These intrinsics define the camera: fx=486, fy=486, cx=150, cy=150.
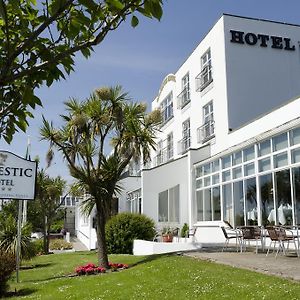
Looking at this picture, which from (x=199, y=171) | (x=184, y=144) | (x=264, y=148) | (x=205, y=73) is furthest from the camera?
(x=184, y=144)

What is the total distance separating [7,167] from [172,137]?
63.7 ft

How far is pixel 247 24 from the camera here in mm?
23312

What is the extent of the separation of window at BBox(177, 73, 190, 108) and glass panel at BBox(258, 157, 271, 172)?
10995 millimetres

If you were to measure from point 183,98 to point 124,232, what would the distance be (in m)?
11.8

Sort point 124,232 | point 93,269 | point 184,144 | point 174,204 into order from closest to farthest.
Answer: point 93,269, point 124,232, point 174,204, point 184,144

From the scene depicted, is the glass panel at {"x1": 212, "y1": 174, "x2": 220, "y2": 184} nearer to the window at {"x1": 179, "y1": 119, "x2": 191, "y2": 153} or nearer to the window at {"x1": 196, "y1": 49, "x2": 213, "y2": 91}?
the window at {"x1": 196, "y1": 49, "x2": 213, "y2": 91}

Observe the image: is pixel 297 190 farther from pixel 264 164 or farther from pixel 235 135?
pixel 235 135

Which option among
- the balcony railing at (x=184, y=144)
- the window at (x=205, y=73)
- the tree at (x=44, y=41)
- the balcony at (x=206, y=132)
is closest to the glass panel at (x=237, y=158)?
the balcony at (x=206, y=132)

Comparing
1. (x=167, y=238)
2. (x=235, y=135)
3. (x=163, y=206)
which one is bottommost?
(x=167, y=238)

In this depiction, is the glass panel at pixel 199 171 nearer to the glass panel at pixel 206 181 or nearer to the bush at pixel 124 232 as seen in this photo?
the glass panel at pixel 206 181

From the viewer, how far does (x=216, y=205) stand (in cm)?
2228

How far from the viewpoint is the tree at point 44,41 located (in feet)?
8.75

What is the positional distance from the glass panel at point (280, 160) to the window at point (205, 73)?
327 inches

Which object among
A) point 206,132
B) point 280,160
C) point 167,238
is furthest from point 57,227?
point 280,160
